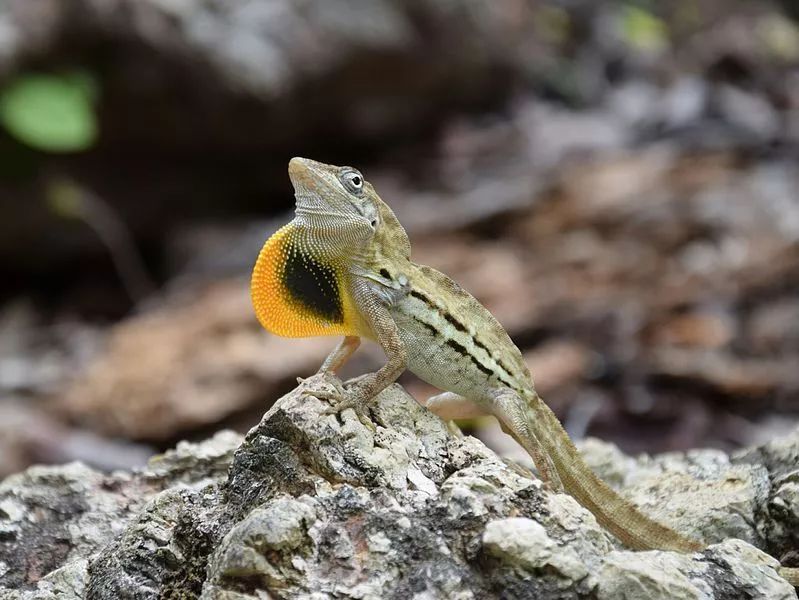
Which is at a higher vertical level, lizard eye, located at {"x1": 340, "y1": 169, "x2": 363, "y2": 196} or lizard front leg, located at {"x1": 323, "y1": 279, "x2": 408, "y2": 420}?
lizard eye, located at {"x1": 340, "y1": 169, "x2": 363, "y2": 196}

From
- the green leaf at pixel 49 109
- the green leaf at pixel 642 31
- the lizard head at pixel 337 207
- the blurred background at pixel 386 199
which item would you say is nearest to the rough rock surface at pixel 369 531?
the lizard head at pixel 337 207

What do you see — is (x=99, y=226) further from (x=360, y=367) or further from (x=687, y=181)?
(x=687, y=181)

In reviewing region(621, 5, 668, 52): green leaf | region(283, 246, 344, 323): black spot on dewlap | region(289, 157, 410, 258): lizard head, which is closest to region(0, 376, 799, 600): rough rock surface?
region(283, 246, 344, 323): black spot on dewlap

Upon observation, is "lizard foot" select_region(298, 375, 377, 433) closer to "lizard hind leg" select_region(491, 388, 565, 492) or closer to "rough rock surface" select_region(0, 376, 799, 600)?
"rough rock surface" select_region(0, 376, 799, 600)

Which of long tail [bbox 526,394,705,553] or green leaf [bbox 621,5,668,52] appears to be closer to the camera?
long tail [bbox 526,394,705,553]

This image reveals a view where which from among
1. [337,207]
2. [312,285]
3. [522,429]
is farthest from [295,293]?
[522,429]

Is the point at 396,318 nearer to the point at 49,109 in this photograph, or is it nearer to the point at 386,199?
the point at 49,109

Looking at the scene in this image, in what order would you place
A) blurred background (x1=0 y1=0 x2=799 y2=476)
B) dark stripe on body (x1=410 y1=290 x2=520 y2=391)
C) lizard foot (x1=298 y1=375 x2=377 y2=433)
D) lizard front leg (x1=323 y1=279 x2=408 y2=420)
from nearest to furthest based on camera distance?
1. lizard foot (x1=298 y1=375 x2=377 y2=433)
2. lizard front leg (x1=323 y1=279 x2=408 y2=420)
3. dark stripe on body (x1=410 y1=290 x2=520 y2=391)
4. blurred background (x1=0 y1=0 x2=799 y2=476)
